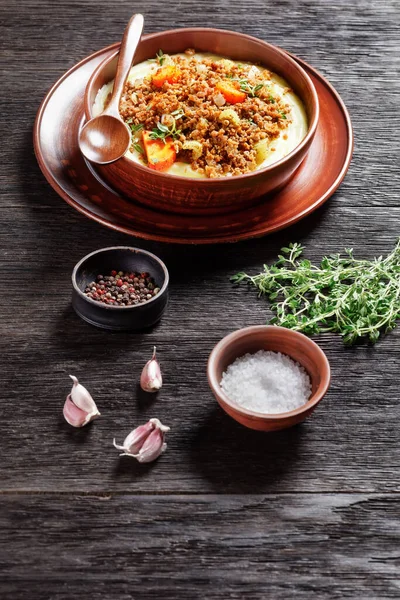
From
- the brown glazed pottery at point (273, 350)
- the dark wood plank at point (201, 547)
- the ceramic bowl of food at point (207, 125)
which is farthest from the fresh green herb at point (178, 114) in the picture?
the dark wood plank at point (201, 547)

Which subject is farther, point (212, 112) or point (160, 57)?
point (160, 57)

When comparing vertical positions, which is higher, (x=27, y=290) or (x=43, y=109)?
(x=43, y=109)

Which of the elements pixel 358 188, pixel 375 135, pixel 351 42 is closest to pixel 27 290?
pixel 358 188

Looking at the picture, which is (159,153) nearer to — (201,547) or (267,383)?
(267,383)

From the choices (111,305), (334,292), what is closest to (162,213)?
(111,305)

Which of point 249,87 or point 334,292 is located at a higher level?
point 249,87

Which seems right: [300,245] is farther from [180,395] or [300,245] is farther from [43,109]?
[43,109]

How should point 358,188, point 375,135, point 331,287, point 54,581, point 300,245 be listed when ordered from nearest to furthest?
1. point 54,581
2. point 331,287
3. point 300,245
4. point 358,188
5. point 375,135

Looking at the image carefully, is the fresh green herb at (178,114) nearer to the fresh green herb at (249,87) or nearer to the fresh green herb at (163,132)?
the fresh green herb at (163,132)
